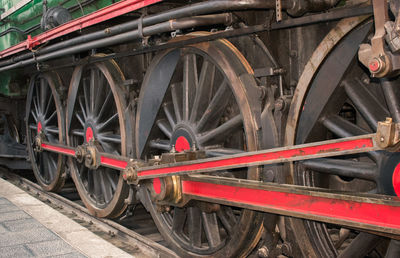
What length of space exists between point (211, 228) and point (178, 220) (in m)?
0.39

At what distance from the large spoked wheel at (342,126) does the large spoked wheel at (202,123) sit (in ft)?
1.09

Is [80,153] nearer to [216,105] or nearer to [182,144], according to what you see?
[182,144]

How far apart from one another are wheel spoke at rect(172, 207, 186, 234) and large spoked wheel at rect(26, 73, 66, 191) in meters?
2.48

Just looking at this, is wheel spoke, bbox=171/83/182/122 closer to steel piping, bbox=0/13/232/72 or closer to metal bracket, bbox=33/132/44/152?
steel piping, bbox=0/13/232/72

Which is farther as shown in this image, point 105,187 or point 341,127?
point 105,187

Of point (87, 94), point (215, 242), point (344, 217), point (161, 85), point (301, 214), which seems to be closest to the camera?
point (344, 217)

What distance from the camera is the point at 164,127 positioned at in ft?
12.7

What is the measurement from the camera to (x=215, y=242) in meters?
3.37

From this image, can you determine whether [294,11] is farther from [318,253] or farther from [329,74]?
→ [318,253]

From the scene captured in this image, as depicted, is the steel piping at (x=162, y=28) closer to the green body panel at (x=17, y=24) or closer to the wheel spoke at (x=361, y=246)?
the wheel spoke at (x=361, y=246)

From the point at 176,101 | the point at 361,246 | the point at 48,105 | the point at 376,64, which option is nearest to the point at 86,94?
the point at 48,105

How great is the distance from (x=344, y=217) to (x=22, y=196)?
12.2 ft

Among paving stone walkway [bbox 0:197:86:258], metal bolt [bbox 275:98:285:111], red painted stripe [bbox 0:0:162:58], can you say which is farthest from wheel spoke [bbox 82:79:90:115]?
metal bolt [bbox 275:98:285:111]

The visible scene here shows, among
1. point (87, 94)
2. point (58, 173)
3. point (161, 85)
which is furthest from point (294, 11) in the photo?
point (58, 173)
